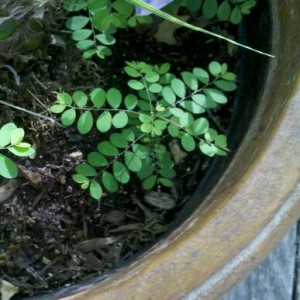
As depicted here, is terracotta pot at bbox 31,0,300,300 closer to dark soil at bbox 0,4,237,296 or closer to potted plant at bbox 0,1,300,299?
potted plant at bbox 0,1,300,299

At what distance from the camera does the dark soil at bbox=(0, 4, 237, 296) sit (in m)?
1.17

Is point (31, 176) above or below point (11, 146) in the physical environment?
below

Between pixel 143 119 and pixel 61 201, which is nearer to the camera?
pixel 143 119

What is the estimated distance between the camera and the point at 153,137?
1.13 metres

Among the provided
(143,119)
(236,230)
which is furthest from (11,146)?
(236,230)

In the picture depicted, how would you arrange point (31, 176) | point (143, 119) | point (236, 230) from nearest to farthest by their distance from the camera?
1. point (236, 230)
2. point (143, 119)
3. point (31, 176)

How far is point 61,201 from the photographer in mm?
1199

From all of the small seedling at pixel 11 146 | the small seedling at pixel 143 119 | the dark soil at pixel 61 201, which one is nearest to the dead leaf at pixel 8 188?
the dark soil at pixel 61 201

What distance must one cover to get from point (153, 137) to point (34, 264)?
0.30 meters

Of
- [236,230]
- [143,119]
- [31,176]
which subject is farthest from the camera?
[31,176]

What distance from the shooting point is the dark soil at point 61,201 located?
1173mm

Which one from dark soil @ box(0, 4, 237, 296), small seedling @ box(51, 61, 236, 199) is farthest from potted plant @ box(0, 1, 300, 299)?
dark soil @ box(0, 4, 237, 296)

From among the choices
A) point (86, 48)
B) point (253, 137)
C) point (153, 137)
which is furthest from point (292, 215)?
point (86, 48)

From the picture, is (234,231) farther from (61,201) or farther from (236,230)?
(61,201)
